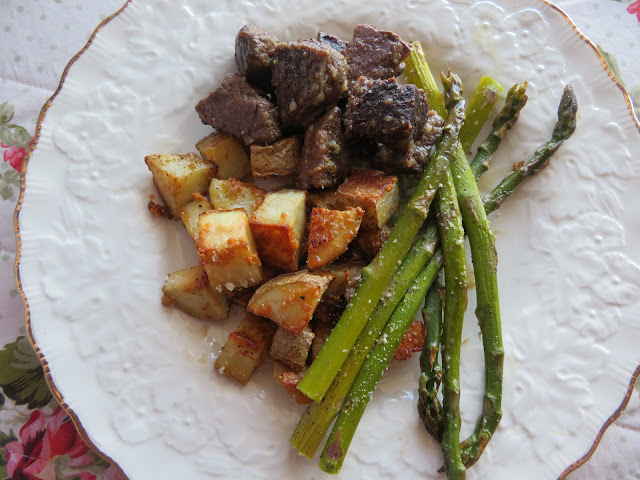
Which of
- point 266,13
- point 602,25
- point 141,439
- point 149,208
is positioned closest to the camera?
point 141,439

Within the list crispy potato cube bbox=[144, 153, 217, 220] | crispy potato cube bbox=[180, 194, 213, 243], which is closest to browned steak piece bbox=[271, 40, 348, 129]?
crispy potato cube bbox=[144, 153, 217, 220]

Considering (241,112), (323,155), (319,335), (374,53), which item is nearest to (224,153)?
(241,112)

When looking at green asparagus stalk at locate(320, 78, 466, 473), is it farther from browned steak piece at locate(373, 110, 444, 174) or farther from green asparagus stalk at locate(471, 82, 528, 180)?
green asparagus stalk at locate(471, 82, 528, 180)

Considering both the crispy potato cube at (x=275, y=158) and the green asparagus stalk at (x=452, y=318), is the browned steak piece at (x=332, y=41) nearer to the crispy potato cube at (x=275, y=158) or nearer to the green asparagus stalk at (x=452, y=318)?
the crispy potato cube at (x=275, y=158)

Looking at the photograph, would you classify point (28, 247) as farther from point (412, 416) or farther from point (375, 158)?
point (412, 416)

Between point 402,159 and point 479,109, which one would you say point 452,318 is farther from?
point 479,109

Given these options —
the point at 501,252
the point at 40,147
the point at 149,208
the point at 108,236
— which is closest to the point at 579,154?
the point at 501,252
